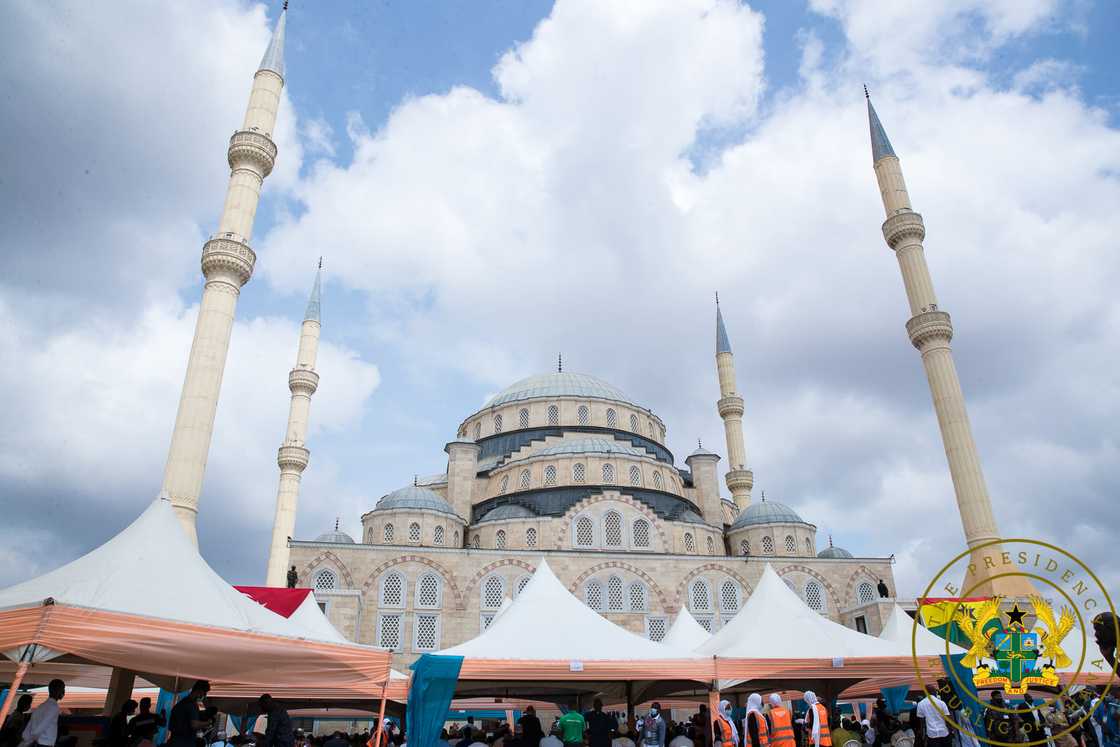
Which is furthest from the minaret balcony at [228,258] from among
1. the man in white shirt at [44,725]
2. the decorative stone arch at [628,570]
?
the man in white shirt at [44,725]

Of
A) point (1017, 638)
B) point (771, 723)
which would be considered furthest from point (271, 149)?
point (1017, 638)

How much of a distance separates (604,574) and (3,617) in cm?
2004

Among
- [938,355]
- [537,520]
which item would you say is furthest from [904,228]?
[537,520]

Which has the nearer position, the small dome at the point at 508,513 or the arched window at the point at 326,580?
the arched window at the point at 326,580

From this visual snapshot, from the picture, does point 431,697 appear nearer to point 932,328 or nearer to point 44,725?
point 44,725

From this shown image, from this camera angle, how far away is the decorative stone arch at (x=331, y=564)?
A: 73.5 ft

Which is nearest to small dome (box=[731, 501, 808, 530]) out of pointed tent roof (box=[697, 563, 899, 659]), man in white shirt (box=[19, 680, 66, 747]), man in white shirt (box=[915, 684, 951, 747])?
pointed tent roof (box=[697, 563, 899, 659])

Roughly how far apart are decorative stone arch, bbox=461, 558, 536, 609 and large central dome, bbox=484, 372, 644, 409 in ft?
34.0

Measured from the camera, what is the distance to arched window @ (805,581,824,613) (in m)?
25.1

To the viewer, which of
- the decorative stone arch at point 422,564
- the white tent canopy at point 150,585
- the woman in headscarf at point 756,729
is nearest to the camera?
the white tent canopy at point 150,585

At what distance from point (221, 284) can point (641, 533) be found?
49.5ft

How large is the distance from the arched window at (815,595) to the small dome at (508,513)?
948 centimetres

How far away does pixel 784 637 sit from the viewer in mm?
9930

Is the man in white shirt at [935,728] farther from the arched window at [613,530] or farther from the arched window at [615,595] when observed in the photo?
the arched window at [613,530]
